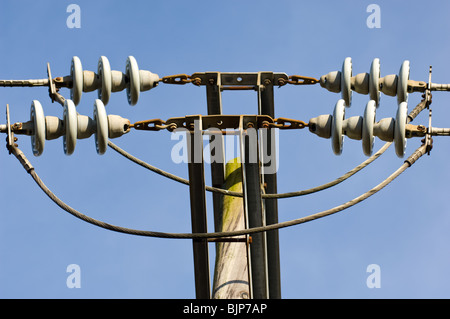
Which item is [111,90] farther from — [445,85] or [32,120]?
[445,85]

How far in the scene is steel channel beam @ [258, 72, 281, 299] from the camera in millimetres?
23203

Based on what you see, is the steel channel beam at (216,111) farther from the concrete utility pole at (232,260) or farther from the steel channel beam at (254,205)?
the steel channel beam at (254,205)

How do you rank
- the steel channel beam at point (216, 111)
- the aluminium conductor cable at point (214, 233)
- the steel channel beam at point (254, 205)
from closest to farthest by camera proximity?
the aluminium conductor cable at point (214, 233) → the steel channel beam at point (254, 205) → the steel channel beam at point (216, 111)

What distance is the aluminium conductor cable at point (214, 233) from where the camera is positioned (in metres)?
20.7

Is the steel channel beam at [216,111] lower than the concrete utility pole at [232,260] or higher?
higher

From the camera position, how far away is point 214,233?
20875 mm

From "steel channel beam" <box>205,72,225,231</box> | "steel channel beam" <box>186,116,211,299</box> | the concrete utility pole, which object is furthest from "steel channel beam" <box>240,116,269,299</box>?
"steel channel beam" <box>205,72,225,231</box>

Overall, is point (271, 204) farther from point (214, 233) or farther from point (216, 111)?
point (214, 233)

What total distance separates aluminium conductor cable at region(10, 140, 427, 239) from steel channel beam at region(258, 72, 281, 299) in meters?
1.93

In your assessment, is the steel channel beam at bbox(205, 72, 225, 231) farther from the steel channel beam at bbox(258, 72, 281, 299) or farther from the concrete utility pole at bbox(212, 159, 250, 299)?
the steel channel beam at bbox(258, 72, 281, 299)

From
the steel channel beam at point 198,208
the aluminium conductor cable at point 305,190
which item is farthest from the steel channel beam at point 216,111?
the steel channel beam at point 198,208

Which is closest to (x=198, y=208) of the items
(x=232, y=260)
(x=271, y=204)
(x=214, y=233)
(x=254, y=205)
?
(x=214, y=233)

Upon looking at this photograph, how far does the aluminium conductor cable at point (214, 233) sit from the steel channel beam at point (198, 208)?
0.20 meters

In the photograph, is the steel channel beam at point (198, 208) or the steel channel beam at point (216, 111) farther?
A: the steel channel beam at point (216, 111)
